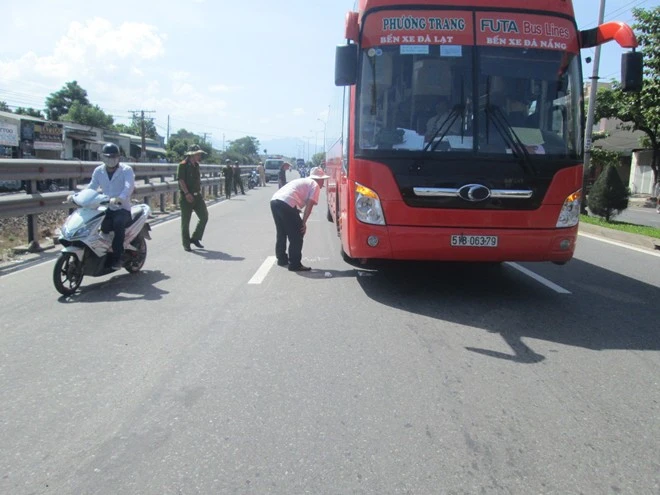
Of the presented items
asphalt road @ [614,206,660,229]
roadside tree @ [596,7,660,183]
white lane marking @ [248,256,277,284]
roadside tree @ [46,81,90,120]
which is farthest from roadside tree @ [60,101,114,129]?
white lane marking @ [248,256,277,284]

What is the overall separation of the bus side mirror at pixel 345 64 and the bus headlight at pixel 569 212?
2.72m

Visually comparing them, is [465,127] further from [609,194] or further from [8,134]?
[8,134]

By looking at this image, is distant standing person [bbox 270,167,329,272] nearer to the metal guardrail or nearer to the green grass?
the metal guardrail

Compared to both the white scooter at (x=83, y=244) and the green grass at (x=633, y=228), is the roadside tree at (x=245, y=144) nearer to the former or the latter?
the green grass at (x=633, y=228)

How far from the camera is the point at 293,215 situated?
8680 millimetres

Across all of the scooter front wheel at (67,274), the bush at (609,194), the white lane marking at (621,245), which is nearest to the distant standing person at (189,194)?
the scooter front wheel at (67,274)

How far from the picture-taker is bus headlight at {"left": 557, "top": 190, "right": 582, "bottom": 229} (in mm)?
6410

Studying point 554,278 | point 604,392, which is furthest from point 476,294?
point 604,392

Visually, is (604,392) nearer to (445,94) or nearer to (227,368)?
(227,368)

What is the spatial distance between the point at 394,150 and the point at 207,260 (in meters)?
4.18

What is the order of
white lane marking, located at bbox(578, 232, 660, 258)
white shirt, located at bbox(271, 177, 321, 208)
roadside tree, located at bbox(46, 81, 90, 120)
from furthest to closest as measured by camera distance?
roadside tree, located at bbox(46, 81, 90, 120)
white lane marking, located at bbox(578, 232, 660, 258)
white shirt, located at bbox(271, 177, 321, 208)

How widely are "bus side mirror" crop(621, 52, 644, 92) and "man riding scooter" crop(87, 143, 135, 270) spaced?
5.91m

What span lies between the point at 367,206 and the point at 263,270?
2650mm

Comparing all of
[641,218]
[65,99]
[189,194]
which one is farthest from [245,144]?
[189,194]
